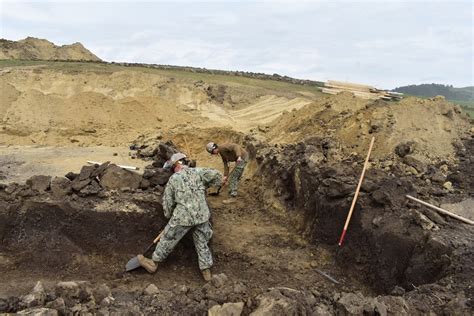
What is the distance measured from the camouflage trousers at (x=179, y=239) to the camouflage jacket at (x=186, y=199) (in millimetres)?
132

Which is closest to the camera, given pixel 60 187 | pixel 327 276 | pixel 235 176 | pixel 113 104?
pixel 327 276

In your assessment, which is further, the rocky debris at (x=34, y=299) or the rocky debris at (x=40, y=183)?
the rocky debris at (x=40, y=183)

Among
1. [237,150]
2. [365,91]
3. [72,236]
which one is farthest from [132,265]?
[365,91]

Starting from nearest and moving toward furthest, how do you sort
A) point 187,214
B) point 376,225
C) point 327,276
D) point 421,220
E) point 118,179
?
point 421,220 < point 187,214 < point 376,225 < point 327,276 < point 118,179

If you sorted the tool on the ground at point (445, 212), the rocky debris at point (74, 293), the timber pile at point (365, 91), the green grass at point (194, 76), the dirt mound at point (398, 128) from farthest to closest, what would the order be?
the green grass at point (194, 76) → the timber pile at point (365, 91) → the dirt mound at point (398, 128) → the tool on the ground at point (445, 212) → the rocky debris at point (74, 293)

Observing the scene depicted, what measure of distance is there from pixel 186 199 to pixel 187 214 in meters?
0.20

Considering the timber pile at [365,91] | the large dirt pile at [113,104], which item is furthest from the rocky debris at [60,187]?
the timber pile at [365,91]

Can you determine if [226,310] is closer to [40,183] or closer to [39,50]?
[40,183]

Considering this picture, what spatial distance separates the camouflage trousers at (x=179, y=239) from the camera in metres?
6.29

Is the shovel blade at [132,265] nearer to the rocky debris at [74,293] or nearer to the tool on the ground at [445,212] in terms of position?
the rocky debris at [74,293]

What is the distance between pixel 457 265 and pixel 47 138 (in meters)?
12.4

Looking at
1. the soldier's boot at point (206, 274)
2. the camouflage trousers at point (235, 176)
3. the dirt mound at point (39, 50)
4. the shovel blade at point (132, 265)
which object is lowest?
the soldier's boot at point (206, 274)

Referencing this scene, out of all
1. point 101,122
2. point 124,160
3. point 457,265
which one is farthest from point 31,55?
point 457,265

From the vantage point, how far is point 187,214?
6164 millimetres
